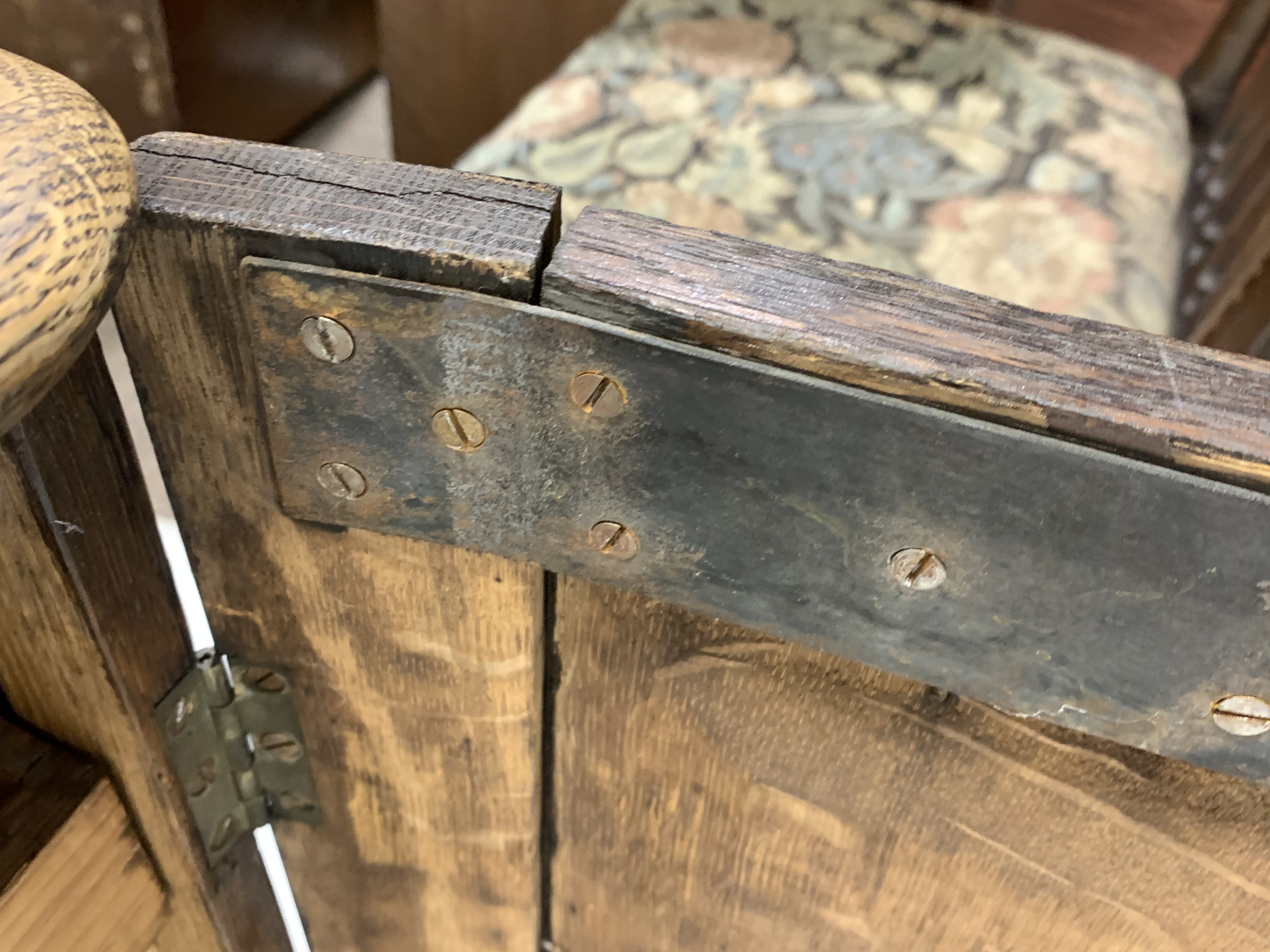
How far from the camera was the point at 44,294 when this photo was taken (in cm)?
19

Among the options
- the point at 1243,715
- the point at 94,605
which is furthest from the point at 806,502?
the point at 94,605

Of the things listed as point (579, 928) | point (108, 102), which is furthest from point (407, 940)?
point (108, 102)

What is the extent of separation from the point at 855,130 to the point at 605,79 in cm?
26

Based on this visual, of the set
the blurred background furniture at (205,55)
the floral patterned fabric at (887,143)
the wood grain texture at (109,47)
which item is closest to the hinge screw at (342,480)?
the floral patterned fabric at (887,143)

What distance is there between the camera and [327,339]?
273 millimetres

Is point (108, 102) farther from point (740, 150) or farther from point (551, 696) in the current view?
point (551, 696)

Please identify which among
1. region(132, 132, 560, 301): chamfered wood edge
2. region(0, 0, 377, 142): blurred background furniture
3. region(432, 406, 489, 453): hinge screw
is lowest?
region(0, 0, 377, 142): blurred background furniture

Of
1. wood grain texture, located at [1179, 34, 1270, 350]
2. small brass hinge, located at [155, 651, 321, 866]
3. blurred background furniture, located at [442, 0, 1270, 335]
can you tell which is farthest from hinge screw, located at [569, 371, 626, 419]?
wood grain texture, located at [1179, 34, 1270, 350]

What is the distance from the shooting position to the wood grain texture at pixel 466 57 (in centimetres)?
143

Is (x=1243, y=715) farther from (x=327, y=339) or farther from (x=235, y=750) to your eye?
(x=235, y=750)

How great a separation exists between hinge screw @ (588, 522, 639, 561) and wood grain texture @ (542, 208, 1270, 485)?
0.23 ft

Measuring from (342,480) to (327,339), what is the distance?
6 cm

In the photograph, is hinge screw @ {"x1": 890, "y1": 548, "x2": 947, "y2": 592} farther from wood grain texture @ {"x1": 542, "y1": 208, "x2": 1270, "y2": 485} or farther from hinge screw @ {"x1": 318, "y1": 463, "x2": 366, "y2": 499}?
hinge screw @ {"x1": 318, "y1": 463, "x2": 366, "y2": 499}

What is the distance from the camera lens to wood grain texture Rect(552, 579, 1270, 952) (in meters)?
0.32
